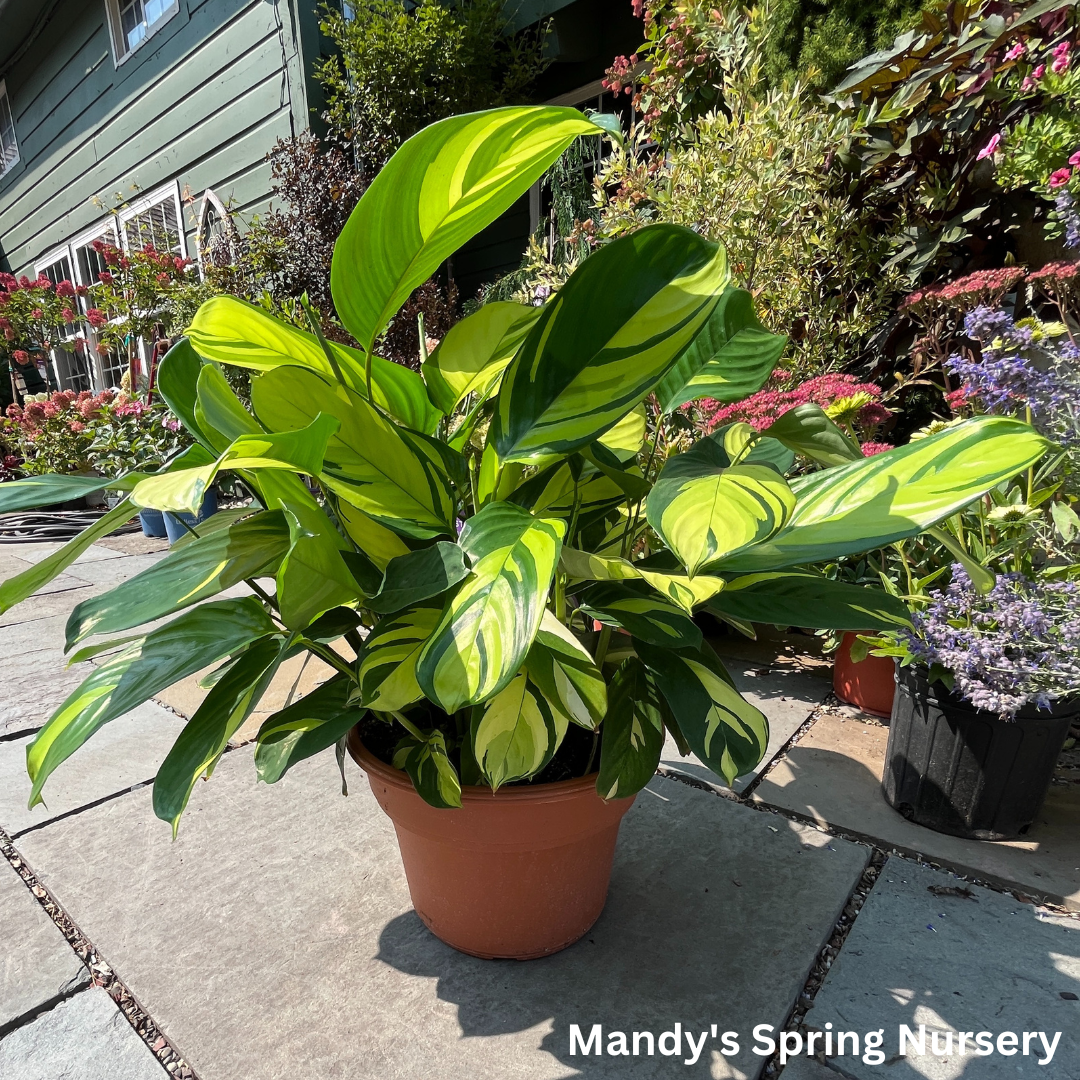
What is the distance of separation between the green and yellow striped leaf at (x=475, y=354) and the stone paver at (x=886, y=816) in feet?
3.19

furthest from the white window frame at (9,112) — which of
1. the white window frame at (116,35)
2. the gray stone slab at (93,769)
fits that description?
the gray stone slab at (93,769)

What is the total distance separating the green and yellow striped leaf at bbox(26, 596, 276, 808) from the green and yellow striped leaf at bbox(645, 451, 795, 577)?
0.43m

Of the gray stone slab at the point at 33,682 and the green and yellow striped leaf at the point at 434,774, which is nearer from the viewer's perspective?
the green and yellow striped leaf at the point at 434,774

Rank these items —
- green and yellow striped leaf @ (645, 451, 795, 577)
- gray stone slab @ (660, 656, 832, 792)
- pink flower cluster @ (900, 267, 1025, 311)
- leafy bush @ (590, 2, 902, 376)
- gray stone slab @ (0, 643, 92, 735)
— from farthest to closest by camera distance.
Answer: leafy bush @ (590, 2, 902, 376)
gray stone slab @ (0, 643, 92, 735)
pink flower cluster @ (900, 267, 1025, 311)
gray stone slab @ (660, 656, 832, 792)
green and yellow striped leaf @ (645, 451, 795, 577)

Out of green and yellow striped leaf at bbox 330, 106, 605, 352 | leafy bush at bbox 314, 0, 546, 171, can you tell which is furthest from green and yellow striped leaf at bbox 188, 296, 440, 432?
leafy bush at bbox 314, 0, 546, 171

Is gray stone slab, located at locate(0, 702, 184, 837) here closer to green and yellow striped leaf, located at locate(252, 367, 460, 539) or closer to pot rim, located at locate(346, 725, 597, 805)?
pot rim, located at locate(346, 725, 597, 805)

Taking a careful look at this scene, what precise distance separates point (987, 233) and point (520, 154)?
1.98 m

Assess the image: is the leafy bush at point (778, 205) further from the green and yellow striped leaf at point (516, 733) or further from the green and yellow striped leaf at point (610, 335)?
the green and yellow striped leaf at point (516, 733)

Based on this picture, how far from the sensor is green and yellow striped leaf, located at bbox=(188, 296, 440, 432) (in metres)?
0.70

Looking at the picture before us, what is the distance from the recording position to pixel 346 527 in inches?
30.5

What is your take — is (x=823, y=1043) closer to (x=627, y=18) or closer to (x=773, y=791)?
(x=773, y=791)

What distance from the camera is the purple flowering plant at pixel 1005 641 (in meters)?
1.02

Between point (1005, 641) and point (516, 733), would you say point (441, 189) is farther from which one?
→ point (1005, 641)

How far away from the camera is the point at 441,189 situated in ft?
1.84
